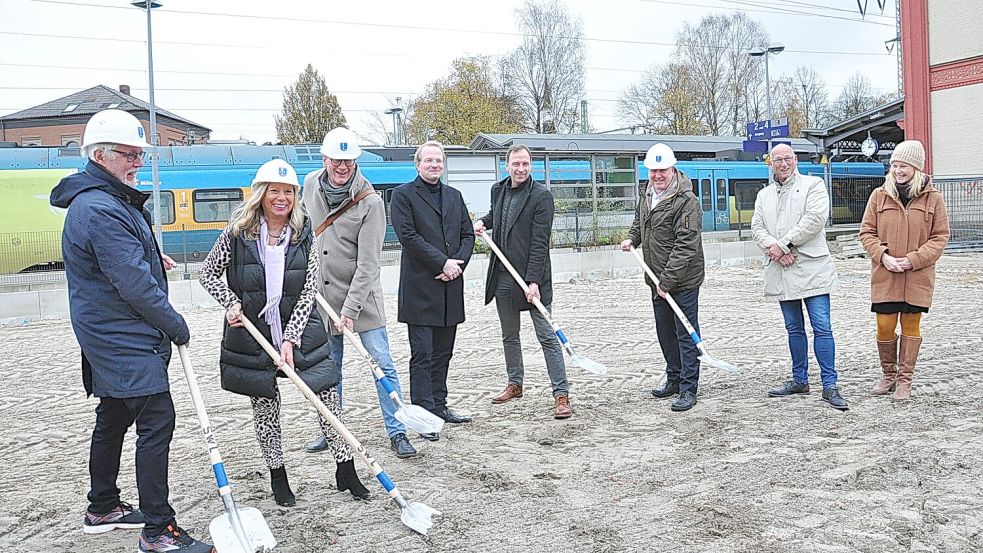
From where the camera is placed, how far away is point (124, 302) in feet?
13.0

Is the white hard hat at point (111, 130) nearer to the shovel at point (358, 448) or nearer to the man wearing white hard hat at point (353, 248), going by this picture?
the shovel at point (358, 448)

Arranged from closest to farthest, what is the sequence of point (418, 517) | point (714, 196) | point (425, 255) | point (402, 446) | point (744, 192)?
point (418, 517)
point (402, 446)
point (425, 255)
point (714, 196)
point (744, 192)

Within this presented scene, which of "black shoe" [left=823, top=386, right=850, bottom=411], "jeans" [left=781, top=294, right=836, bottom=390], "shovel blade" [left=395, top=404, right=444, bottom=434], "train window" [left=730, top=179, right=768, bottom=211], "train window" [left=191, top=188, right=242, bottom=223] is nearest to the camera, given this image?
"shovel blade" [left=395, top=404, right=444, bottom=434]

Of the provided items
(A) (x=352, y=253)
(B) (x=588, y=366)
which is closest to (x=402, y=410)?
(A) (x=352, y=253)

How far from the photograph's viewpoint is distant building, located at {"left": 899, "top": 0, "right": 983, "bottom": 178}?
24375mm

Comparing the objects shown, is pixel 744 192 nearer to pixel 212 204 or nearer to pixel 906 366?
pixel 212 204

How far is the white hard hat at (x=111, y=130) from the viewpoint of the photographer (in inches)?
157

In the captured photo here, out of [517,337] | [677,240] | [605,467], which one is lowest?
[605,467]

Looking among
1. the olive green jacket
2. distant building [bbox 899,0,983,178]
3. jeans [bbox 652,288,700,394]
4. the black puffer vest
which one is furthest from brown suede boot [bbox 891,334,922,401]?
distant building [bbox 899,0,983,178]

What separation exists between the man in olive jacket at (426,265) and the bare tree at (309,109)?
3841 cm

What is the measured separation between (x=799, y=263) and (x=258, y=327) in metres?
4.18

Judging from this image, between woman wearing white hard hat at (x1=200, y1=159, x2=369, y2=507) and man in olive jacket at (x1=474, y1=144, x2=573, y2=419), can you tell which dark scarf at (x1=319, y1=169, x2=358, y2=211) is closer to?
woman wearing white hard hat at (x1=200, y1=159, x2=369, y2=507)

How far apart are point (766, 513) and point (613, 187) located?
17.5m

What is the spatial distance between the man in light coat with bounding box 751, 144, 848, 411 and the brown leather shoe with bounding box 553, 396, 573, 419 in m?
1.71
